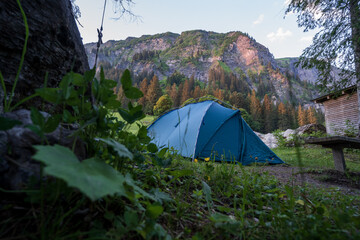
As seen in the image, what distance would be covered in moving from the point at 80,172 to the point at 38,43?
3.56ft

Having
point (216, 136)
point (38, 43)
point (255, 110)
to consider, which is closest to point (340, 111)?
point (216, 136)

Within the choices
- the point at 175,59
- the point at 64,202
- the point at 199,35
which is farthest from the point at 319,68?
the point at 199,35

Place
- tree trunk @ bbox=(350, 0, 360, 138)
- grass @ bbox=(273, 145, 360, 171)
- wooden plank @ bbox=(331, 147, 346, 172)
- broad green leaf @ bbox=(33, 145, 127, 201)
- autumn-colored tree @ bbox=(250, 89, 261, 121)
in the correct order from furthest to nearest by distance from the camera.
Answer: autumn-colored tree @ bbox=(250, 89, 261, 121) < tree trunk @ bbox=(350, 0, 360, 138) < grass @ bbox=(273, 145, 360, 171) < wooden plank @ bbox=(331, 147, 346, 172) < broad green leaf @ bbox=(33, 145, 127, 201)

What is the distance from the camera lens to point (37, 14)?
1.07m

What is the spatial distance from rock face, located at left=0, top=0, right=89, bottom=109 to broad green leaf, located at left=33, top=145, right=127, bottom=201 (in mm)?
466

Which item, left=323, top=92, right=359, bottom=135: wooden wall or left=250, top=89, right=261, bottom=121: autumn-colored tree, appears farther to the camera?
left=250, top=89, right=261, bottom=121: autumn-colored tree

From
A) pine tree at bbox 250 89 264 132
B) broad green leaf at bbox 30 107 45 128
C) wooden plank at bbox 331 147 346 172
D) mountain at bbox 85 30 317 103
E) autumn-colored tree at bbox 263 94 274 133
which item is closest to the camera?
broad green leaf at bbox 30 107 45 128

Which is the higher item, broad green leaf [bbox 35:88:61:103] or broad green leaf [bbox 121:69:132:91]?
broad green leaf [bbox 121:69:132:91]

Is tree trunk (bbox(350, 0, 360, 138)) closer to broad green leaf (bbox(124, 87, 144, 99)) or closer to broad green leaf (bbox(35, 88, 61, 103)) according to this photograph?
broad green leaf (bbox(124, 87, 144, 99))

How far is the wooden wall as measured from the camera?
42.4 feet

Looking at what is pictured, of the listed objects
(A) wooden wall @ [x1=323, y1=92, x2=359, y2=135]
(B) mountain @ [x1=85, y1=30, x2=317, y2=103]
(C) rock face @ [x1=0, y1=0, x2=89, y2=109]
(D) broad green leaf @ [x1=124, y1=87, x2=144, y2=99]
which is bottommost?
(D) broad green leaf @ [x1=124, y1=87, x2=144, y2=99]

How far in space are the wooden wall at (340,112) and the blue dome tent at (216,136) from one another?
11.4 m

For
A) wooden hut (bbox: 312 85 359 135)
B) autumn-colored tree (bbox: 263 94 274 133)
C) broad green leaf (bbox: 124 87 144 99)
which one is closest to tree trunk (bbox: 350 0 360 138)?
broad green leaf (bbox: 124 87 144 99)

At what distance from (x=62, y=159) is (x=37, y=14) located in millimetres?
1126
